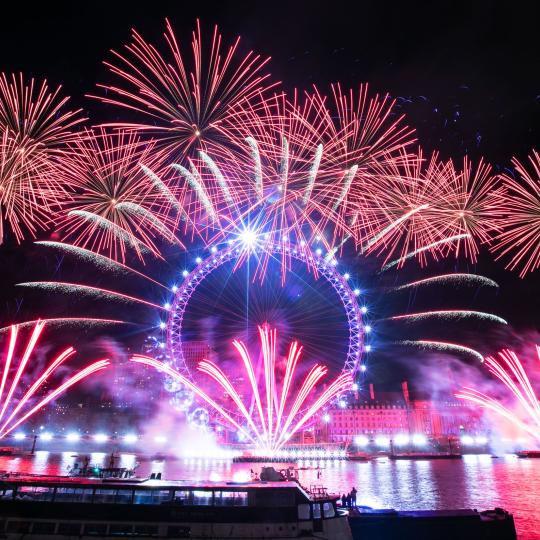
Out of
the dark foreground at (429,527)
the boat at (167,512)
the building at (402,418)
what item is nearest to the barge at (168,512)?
the boat at (167,512)

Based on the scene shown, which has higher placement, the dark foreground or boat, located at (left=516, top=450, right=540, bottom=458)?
boat, located at (left=516, top=450, right=540, bottom=458)

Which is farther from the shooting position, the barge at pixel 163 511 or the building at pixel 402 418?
the building at pixel 402 418

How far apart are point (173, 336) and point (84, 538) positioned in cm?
3781

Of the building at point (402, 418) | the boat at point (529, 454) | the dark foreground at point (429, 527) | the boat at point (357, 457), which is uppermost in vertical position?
the building at point (402, 418)

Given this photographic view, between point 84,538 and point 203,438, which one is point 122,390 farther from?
point 84,538

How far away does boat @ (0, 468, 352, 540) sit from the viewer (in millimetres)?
25641

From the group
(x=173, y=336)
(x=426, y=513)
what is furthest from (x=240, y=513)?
(x=173, y=336)

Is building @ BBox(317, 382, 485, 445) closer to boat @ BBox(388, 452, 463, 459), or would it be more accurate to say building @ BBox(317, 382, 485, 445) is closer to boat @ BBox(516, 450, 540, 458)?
boat @ BBox(516, 450, 540, 458)

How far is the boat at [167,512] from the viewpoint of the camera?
25.6 m

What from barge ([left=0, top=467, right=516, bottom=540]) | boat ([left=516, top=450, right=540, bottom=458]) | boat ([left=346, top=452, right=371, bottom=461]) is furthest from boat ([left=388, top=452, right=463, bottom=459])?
barge ([left=0, top=467, right=516, bottom=540])

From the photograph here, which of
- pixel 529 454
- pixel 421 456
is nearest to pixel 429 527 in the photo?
pixel 421 456

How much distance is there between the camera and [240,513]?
85.0ft

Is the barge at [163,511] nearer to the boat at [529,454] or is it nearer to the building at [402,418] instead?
the boat at [529,454]

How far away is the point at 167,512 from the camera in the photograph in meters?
26.1
